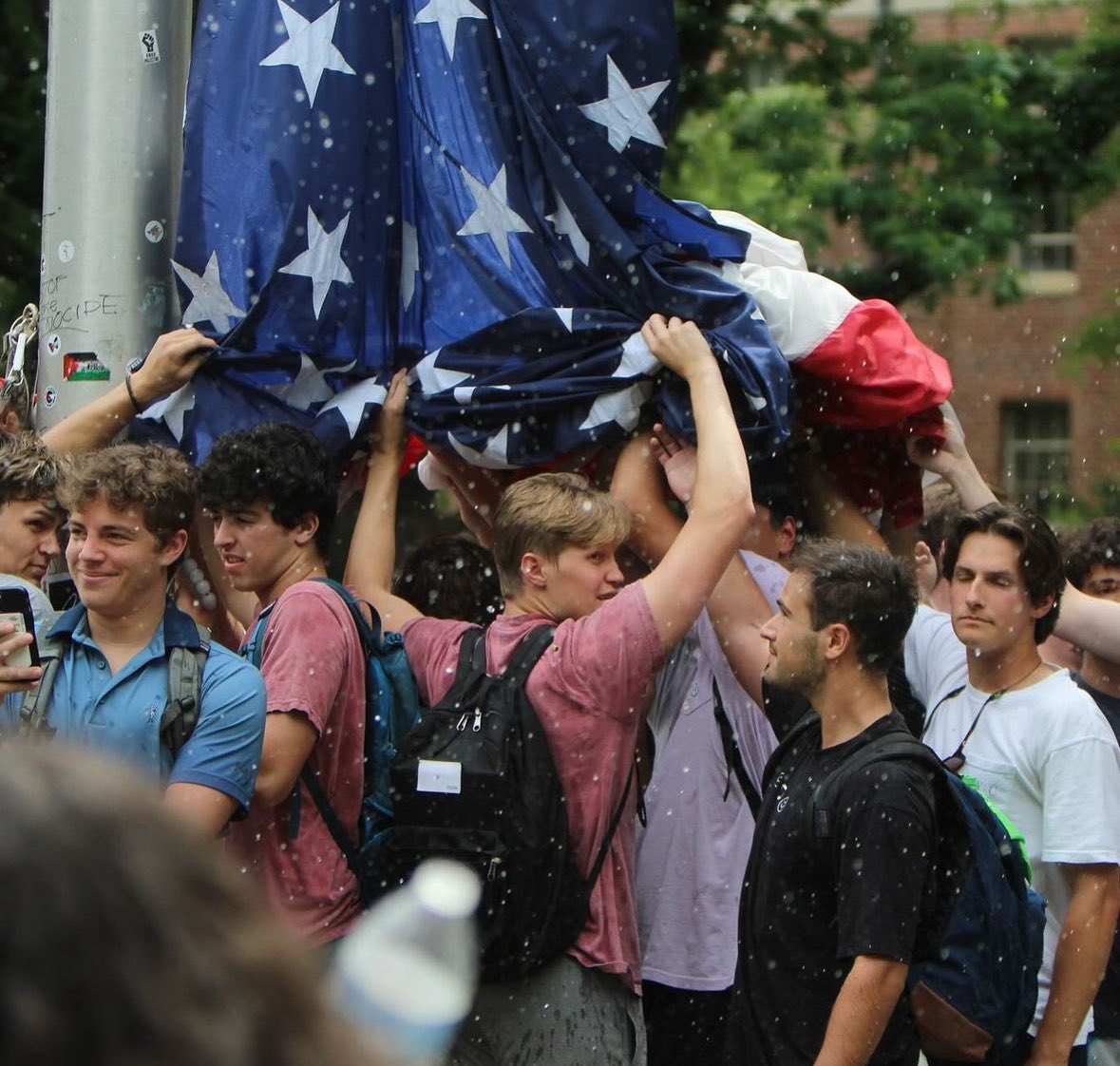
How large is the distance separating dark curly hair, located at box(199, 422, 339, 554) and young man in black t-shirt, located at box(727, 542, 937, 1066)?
1.15 m

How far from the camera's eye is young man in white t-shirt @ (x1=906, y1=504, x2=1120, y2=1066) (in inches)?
171

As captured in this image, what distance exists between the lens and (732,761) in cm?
459

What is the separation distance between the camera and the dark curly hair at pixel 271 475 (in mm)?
4355

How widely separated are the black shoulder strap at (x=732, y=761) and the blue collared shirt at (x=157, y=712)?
1239 millimetres

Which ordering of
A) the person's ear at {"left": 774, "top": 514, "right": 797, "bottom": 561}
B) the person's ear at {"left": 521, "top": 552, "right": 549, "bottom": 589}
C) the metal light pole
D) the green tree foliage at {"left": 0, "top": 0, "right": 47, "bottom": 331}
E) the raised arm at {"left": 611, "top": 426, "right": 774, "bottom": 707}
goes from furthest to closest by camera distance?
the green tree foliage at {"left": 0, "top": 0, "right": 47, "bottom": 331} < the person's ear at {"left": 774, "top": 514, "right": 797, "bottom": 561} < the metal light pole < the raised arm at {"left": 611, "top": 426, "right": 774, "bottom": 707} < the person's ear at {"left": 521, "top": 552, "right": 549, "bottom": 589}

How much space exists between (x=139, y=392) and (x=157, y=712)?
3.61 feet

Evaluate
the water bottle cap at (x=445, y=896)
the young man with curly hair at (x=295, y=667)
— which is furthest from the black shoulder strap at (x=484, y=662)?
the water bottle cap at (x=445, y=896)

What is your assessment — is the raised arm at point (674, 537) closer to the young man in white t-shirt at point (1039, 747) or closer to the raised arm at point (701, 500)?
the raised arm at point (701, 500)

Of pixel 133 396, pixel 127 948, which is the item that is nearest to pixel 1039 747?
pixel 133 396

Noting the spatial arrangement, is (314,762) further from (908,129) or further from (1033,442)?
(1033,442)

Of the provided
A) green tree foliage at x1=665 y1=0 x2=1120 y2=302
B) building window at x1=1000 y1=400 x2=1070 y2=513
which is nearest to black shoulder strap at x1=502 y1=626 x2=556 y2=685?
green tree foliage at x1=665 y1=0 x2=1120 y2=302

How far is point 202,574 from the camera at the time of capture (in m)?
5.05

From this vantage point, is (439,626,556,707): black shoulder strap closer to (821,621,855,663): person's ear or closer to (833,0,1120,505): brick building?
(821,621,855,663): person's ear

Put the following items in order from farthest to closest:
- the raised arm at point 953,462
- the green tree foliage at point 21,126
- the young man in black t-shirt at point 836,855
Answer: the green tree foliage at point 21,126
the raised arm at point 953,462
the young man in black t-shirt at point 836,855
